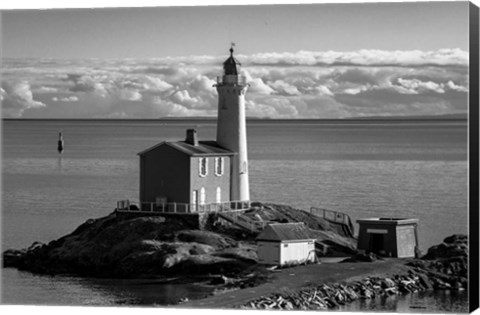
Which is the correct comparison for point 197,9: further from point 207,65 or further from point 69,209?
point 69,209

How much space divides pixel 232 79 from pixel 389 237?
3.27 m

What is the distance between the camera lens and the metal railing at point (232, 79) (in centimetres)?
2786

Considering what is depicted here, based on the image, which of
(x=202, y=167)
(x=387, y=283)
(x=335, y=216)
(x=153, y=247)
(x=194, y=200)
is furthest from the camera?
(x=202, y=167)

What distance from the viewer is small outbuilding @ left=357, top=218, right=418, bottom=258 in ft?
90.5

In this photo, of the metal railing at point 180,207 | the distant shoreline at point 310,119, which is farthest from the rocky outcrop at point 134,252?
the distant shoreline at point 310,119

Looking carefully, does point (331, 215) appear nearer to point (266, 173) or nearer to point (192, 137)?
point (266, 173)

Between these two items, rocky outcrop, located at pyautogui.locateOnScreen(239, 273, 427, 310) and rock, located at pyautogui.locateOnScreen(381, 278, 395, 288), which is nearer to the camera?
rocky outcrop, located at pyautogui.locateOnScreen(239, 273, 427, 310)

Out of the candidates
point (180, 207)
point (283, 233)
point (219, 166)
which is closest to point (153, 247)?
point (180, 207)

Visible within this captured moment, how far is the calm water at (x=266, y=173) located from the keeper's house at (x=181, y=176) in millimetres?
192

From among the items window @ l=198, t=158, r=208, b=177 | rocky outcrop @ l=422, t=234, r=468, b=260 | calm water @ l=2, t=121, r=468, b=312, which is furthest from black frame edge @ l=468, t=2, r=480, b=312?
window @ l=198, t=158, r=208, b=177

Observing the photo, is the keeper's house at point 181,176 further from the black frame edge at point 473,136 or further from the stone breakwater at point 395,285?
the black frame edge at point 473,136

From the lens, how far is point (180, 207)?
28.3 metres

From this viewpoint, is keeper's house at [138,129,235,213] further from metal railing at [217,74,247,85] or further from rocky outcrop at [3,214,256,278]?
metal railing at [217,74,247,85]

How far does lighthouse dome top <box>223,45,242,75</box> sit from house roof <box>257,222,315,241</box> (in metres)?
2.32
